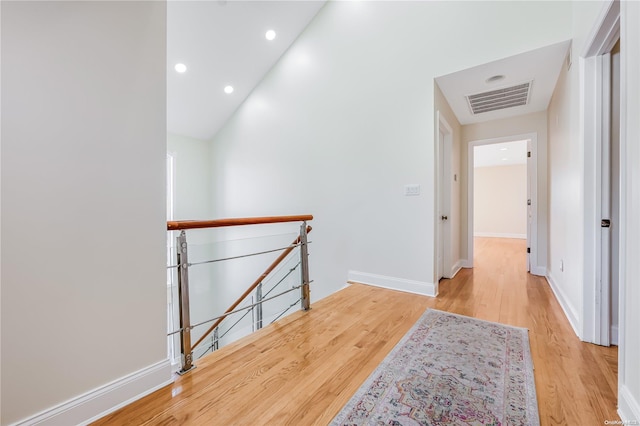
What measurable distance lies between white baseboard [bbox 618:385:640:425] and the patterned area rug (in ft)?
1.01

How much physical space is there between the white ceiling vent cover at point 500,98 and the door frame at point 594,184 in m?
1.15

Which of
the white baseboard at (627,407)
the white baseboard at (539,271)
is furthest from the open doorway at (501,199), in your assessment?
the white baseboard at (627,407)

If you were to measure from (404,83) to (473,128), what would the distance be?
1838 millimetres

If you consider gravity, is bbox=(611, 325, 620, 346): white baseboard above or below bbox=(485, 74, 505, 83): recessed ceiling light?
below

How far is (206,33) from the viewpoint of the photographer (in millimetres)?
3693

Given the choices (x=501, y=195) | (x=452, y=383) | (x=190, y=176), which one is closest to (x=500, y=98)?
(x=452, y=383)

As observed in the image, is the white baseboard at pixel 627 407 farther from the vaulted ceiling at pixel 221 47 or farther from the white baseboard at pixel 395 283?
the vaulted ceiling at pixel 221 47

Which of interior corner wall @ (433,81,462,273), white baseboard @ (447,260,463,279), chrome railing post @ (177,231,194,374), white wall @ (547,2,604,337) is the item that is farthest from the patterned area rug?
interior corner wall @ (433,81,462,273)

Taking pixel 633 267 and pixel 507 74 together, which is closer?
pixel 633 267

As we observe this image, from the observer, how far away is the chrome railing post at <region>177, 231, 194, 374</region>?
1588 mm

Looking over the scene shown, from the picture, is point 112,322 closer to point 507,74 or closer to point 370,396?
point 370,396

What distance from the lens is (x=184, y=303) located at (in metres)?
1.62

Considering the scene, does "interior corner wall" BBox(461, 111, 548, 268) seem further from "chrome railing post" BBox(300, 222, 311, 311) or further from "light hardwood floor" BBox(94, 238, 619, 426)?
"chrome railing post" BBox(300, 222, 311, 311)

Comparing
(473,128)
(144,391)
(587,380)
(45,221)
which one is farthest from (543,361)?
(473,128)
